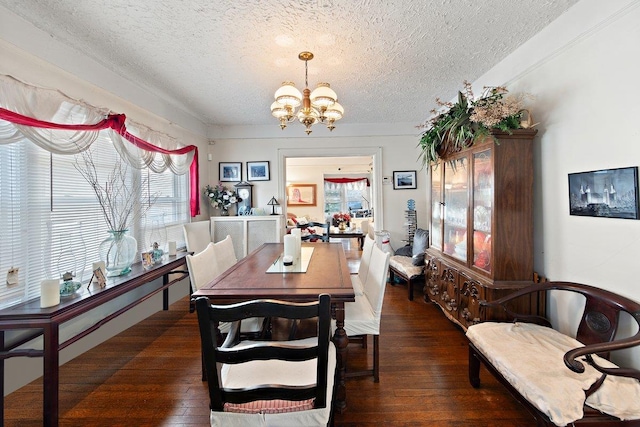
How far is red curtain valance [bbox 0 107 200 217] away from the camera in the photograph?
67.7 inches

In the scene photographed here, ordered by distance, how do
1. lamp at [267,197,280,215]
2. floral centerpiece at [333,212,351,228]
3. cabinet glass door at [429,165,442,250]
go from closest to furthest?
cabinet glass door at [429,165,442,250] < lamp at [267,197,280,215] < floral centerpiece at [333,212,351,228]

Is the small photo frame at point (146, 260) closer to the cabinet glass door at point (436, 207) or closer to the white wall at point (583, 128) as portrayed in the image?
the cabinet glass door at point (436, 207)

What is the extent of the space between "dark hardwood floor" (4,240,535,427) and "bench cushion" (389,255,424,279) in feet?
2.95

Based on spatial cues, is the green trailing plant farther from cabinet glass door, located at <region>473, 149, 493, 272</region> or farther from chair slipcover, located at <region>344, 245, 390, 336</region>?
chair slipcover, located at <region>344, 245, 390, 336</region>

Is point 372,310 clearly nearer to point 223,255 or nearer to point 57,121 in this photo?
point 223,255

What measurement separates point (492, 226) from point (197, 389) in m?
2.57

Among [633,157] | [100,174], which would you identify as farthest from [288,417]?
[100,174]

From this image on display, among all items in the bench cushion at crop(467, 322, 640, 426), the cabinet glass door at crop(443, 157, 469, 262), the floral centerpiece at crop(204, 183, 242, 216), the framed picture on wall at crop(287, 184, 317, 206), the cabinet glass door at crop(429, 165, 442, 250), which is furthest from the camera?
the framed picture on wall at crop(287, 184, 317, 206)

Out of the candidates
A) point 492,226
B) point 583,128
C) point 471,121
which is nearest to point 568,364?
point 492,226

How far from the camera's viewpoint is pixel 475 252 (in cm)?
245

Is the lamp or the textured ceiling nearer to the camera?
the textured ceiling

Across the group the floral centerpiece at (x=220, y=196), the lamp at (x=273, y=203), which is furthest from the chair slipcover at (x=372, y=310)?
the floral centerpiece at (x=220, y=196)

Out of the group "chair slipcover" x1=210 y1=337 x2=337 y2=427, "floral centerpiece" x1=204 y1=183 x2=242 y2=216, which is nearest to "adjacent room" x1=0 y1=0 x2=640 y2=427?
"chair slipcover" x1=210 y1=337 x2=337 y2=427

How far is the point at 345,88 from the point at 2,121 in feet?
9.31
